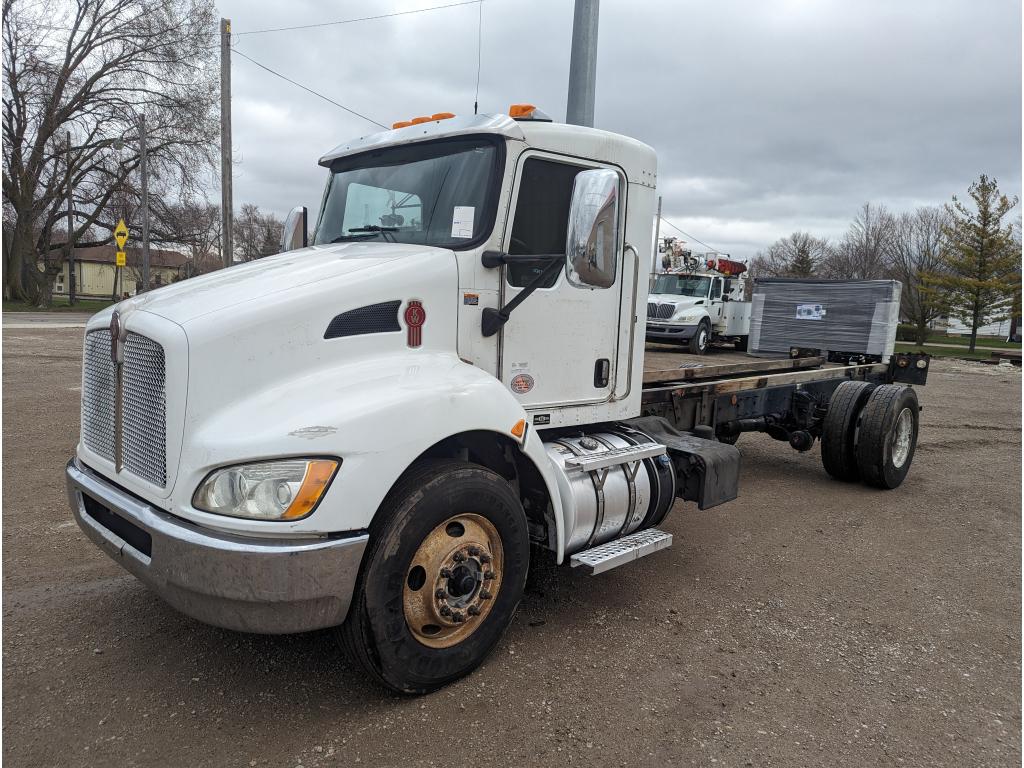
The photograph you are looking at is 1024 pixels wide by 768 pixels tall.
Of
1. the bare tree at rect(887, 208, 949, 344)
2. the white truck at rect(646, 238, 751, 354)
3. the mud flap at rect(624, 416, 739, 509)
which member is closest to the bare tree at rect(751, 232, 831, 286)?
the bare tree at rect(887, 208, 949, 344)

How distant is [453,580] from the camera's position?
3264mm

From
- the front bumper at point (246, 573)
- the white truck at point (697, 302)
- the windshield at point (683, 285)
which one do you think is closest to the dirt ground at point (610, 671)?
the front bumper at point (246, 573)

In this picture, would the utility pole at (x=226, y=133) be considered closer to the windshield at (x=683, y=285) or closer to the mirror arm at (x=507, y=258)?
the windshield at (x=683, y=285)

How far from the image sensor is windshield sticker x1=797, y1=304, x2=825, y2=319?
869 cm

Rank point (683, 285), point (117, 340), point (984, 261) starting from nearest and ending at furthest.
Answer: point (117, 340), point (683, 285), point (984, 261)

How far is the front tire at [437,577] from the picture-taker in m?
3.00

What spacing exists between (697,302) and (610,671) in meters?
17.9

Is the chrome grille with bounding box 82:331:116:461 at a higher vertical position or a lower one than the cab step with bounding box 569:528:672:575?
higher

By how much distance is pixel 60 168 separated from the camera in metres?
34.4

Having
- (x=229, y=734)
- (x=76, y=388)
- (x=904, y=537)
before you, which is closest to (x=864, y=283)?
(x=904, y=537)

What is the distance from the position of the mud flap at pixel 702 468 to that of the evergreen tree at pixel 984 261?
3098 centimetres

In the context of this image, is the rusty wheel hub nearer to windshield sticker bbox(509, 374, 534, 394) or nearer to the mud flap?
windshield sticker bbox(509, 374, 534, 394)

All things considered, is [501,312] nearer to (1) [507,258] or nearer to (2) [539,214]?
(1) [507,258]

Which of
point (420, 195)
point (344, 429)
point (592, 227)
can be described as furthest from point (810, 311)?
point (344, 429)
